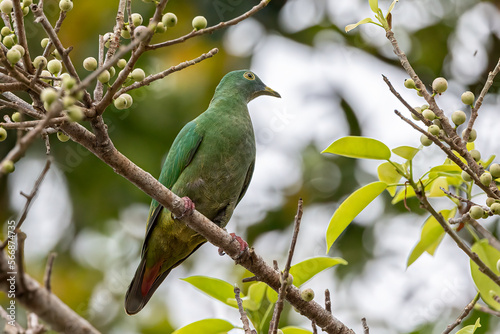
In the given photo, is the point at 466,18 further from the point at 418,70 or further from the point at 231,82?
the point at 231,82

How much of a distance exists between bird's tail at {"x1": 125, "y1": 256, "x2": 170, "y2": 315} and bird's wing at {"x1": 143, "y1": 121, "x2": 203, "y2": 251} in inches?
7.5

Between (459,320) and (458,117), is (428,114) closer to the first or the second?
Result: (458,117)

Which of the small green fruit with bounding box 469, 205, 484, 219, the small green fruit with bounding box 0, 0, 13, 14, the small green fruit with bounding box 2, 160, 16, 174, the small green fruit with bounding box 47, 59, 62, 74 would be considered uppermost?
the small green fruit with bounding box 0, 0, 13, 14

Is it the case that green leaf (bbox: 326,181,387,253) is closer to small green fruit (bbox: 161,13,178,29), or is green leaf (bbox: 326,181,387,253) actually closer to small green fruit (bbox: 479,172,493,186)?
small green fruit (bbox: 479,172,493,186)

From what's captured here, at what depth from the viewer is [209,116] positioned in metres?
3.67

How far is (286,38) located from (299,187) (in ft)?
4.47

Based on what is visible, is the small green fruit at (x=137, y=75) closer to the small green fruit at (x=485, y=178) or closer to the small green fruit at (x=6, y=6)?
the small green fruit at (x=6, y=6)

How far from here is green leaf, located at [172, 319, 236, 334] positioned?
8.05ft

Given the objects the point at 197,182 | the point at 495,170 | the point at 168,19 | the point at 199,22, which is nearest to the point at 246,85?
the point at 197,182

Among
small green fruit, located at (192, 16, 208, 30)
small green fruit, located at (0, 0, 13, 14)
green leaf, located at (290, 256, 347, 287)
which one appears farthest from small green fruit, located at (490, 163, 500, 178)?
small green fruit, located at (0, 0, 13, 14)

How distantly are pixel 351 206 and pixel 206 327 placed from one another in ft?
2.59

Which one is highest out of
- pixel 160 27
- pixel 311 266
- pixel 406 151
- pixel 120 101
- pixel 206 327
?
pixel 160 27

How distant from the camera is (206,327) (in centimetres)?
246

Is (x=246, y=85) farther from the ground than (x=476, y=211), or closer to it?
farther from the ground
